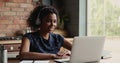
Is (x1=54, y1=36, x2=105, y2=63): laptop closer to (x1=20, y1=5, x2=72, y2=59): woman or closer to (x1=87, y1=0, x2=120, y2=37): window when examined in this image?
(x1=20, y1=5, x2=72, y2=59): woman

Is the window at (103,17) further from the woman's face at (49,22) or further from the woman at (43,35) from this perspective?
the woman's face at (49,22)

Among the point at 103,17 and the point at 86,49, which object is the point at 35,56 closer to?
the point at 86,49

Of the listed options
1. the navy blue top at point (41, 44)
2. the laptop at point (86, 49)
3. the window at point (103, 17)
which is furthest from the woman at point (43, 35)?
the window at point (103, 17)

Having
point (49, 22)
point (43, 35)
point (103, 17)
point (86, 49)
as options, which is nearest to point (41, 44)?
point (43, 35)

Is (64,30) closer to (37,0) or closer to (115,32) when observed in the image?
(37,0)

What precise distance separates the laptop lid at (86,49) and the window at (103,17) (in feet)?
6.97

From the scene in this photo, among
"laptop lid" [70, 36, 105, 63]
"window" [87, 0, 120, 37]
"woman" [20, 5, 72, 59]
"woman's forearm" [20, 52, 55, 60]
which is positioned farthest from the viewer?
"window" [87, 0, 120, 37]

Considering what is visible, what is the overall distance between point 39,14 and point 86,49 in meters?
0.68

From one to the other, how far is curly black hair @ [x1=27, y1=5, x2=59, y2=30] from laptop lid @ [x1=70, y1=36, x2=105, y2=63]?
58 centimetres

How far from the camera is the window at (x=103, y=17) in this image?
12.0 feet

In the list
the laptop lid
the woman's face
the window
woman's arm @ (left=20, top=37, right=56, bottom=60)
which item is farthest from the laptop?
the window

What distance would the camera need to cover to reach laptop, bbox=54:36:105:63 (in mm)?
1485

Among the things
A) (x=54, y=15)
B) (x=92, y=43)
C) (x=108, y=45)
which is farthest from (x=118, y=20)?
(x=92, y=43)

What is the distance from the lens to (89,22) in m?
4.16
